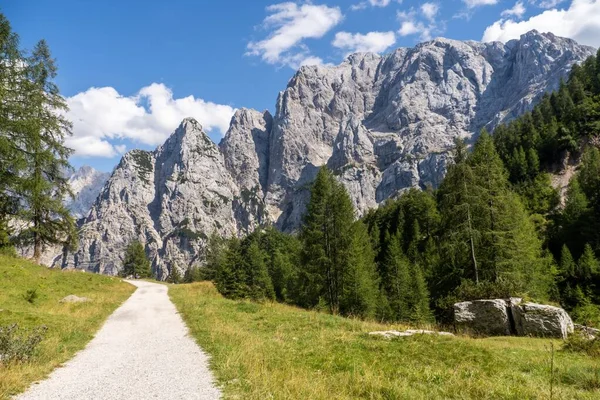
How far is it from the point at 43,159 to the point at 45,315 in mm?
16472

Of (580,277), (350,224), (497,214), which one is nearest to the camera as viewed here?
(497,214)

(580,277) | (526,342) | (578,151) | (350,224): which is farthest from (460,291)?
(578,151)

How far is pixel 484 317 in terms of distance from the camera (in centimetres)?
2027

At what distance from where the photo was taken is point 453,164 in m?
32.8

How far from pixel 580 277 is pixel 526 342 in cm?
5916

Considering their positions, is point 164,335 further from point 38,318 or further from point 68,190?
point 68,190

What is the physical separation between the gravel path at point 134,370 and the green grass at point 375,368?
2.02ft

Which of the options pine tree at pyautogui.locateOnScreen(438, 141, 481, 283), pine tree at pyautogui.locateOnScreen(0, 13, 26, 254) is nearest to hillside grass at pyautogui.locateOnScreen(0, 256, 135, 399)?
pine tree at pyautogui.locateOnScreen(0, 13, 26, 254)

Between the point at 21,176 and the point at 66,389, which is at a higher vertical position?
the point at 21,176

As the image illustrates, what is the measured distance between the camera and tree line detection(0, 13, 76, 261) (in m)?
23.5

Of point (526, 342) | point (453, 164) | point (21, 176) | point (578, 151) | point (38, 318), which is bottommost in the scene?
point (526, 342)

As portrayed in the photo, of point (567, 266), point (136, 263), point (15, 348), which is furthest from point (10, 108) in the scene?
point (136, 263)

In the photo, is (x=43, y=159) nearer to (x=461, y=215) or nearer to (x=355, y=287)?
(x=355, y=287)

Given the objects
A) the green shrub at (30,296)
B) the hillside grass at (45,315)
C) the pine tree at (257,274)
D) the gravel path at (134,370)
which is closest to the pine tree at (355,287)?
the hillside grass at (45,315)
